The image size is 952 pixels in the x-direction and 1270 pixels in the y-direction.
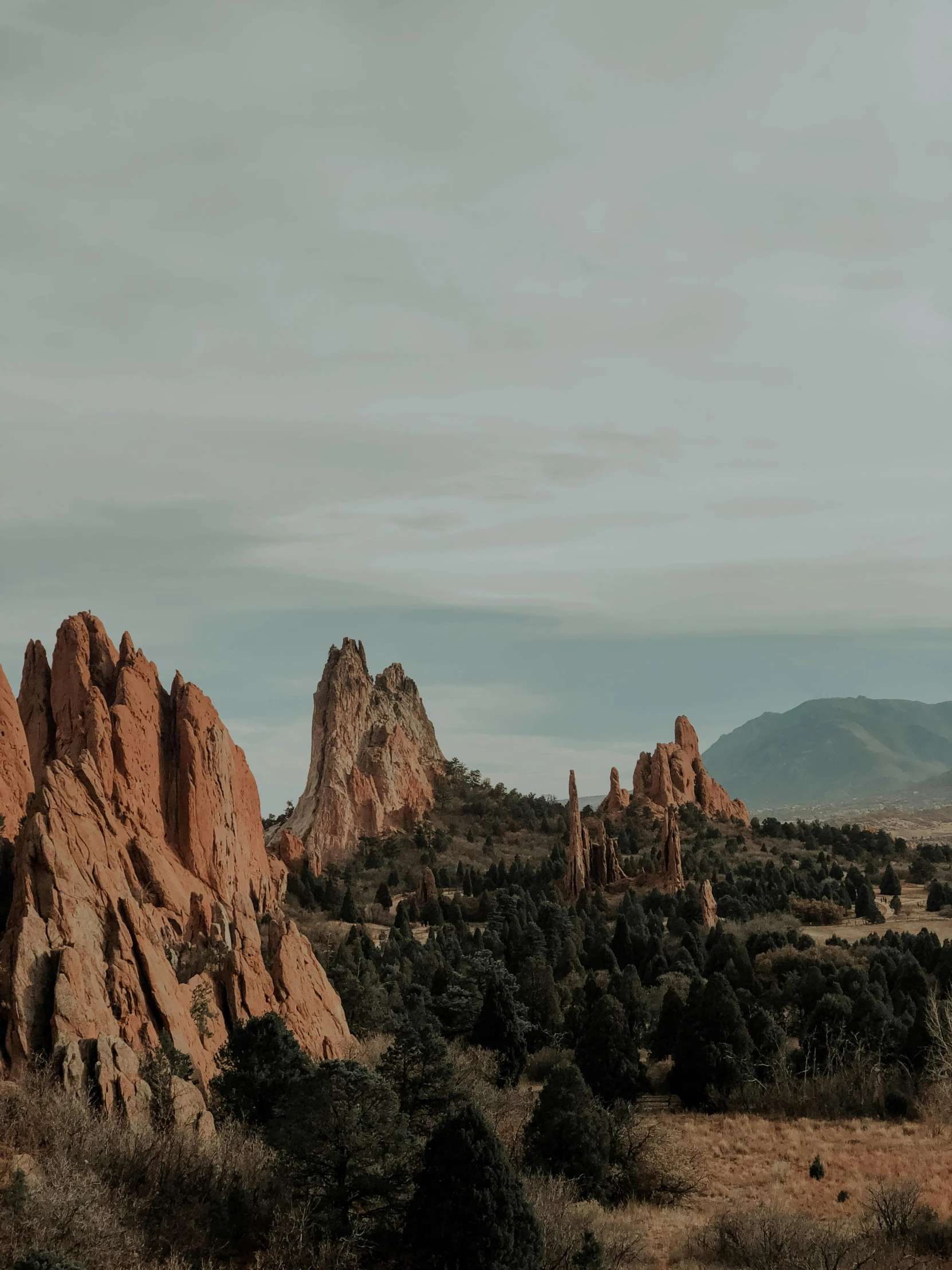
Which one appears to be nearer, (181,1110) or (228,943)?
(181,1110)

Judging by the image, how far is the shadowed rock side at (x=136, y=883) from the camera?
30641 millimetres

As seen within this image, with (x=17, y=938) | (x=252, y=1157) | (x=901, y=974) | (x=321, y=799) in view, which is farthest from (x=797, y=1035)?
(x=321, y=799)

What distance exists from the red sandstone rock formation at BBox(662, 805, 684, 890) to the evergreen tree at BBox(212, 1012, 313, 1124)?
7171 centimetres

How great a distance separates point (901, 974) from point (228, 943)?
41.8 meters

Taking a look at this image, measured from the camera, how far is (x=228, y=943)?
133 ft

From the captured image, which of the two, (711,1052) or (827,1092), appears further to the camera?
(711,1052)

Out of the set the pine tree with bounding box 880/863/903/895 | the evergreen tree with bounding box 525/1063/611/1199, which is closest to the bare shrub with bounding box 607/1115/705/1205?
the evergreen tree with bounding box 525/1063/611/1199

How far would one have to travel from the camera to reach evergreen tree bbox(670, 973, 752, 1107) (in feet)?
160

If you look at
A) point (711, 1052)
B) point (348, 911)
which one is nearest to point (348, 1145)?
point (711, 1052)

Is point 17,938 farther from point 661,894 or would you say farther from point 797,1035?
point 661,894

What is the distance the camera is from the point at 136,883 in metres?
41.5

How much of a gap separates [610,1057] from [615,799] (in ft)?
317

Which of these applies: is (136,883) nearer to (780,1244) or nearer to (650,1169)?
(650,1169)

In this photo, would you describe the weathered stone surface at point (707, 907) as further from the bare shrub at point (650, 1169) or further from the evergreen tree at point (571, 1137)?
the evergreen tree at point (571, 1137)
